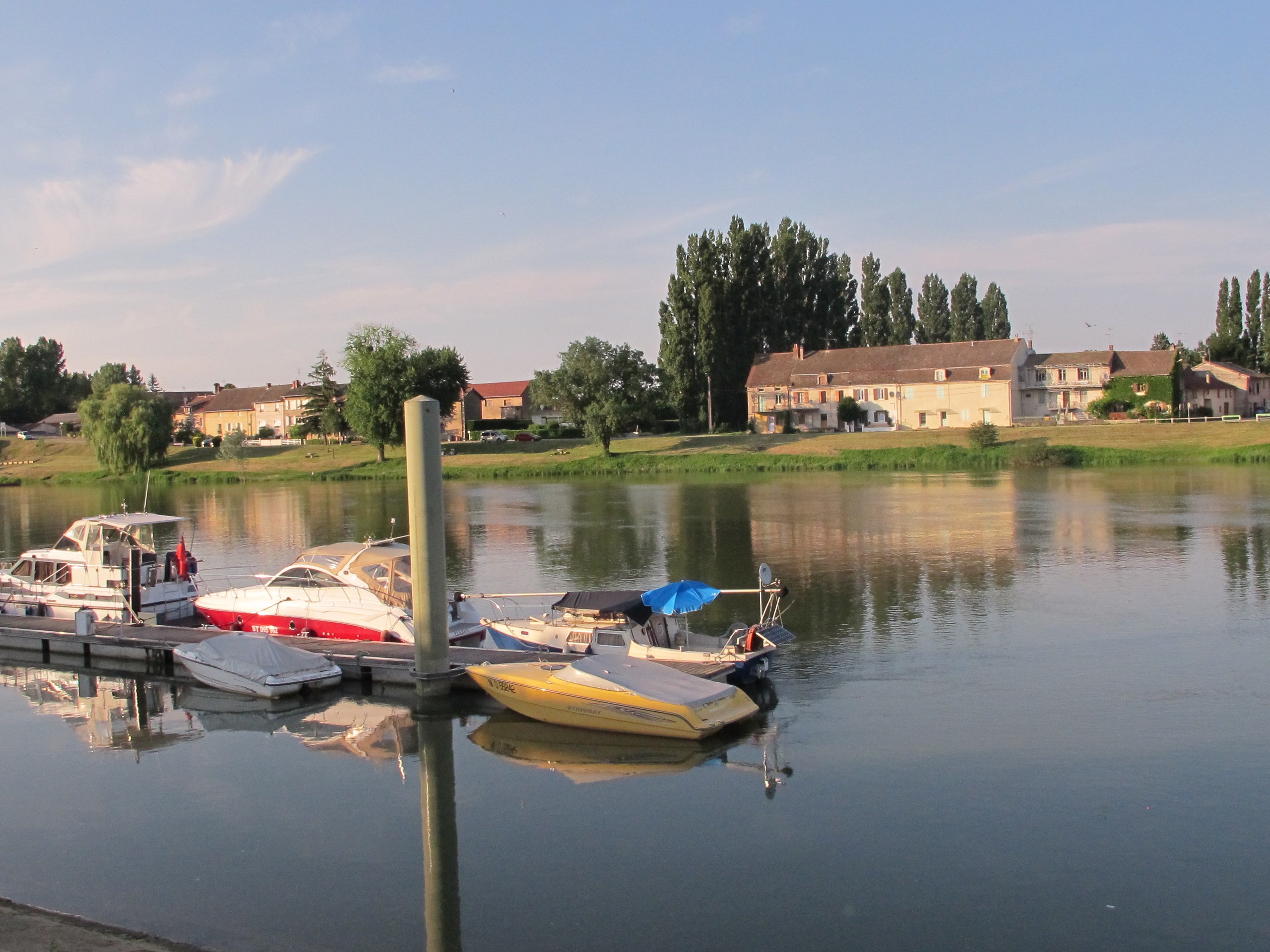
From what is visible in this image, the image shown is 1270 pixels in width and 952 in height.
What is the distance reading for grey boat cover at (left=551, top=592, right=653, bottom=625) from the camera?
21.8 meters

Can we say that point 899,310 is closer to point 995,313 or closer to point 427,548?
point 995,313

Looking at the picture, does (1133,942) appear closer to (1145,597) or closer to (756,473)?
(1145,597)

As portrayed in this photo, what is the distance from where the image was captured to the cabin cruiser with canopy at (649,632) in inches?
821

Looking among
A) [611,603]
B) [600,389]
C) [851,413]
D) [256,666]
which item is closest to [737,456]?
[600,389]

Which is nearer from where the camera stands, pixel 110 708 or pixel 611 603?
pixel 110 708

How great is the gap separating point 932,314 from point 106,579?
4015 inches

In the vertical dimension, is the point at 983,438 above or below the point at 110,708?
above

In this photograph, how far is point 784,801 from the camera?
48.9 ft

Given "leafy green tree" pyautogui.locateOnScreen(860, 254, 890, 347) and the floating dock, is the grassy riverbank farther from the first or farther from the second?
the floating dock

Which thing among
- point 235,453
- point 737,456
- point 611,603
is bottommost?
point 611,603

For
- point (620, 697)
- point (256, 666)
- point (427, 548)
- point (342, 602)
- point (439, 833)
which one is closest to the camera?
point (439, 833)

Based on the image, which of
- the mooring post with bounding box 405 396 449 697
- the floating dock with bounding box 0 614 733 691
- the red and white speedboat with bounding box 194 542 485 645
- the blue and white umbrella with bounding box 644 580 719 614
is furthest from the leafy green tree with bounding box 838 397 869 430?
the mooring post with bounding box 405 396 449 697

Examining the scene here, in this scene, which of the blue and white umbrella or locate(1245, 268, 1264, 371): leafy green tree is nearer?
the blue and white umbrella

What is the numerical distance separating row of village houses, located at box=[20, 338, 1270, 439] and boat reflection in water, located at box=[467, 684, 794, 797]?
75270 mm
